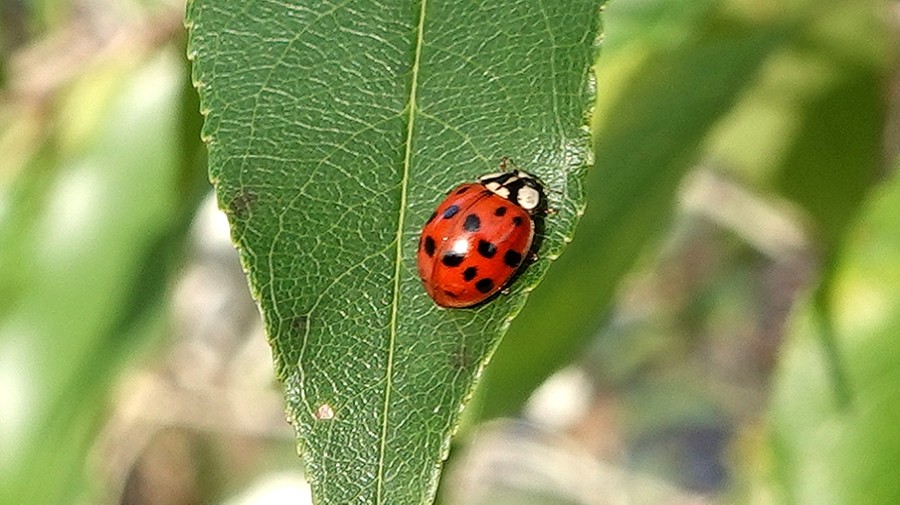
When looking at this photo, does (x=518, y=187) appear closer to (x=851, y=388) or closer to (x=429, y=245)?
(x=429, y=245)

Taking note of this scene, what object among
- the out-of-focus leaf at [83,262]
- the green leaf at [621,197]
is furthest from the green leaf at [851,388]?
the out-of-focus leaf at [83,262]

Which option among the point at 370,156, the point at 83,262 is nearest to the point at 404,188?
the point at 370,156

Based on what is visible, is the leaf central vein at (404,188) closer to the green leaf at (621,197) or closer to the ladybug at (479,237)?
the ladybug at (479,237)

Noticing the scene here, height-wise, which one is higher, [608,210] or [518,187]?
[608,210]

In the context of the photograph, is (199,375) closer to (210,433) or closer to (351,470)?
(210,433)

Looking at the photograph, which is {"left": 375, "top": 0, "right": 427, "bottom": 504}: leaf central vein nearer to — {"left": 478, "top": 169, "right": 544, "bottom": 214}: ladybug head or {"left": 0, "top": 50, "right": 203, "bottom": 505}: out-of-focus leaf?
{"left": 478, "top": 169, "right": 544, "bottom": 214}: ladybug head

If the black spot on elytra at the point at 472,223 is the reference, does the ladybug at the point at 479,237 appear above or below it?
below
